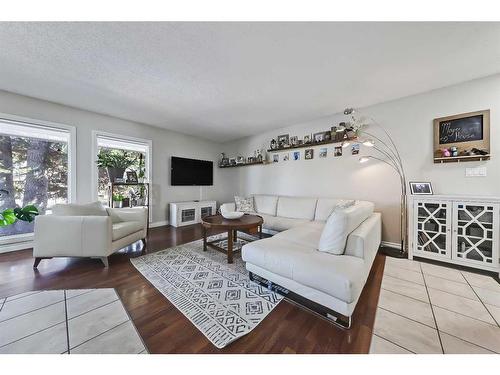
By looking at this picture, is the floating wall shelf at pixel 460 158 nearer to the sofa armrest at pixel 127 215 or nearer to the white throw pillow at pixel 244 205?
the white throw pillow at pixel 244 205

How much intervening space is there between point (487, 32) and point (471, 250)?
218 centimetres

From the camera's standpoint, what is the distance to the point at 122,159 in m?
3.37

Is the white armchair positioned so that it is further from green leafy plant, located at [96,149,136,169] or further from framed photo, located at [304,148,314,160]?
framed photo, located at [304,148,314,160]

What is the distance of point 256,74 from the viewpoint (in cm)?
215

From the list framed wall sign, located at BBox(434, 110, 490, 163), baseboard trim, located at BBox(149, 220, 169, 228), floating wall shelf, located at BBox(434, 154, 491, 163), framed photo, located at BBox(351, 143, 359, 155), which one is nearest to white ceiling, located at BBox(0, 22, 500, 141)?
framed wall sign, located at BBox(434, 110, 490, 163)

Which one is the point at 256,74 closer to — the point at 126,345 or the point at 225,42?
the point at 225,42

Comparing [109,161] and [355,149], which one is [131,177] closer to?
[109,161]

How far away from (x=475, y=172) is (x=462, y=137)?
0.46 meters

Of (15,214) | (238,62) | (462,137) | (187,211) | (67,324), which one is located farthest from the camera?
(187,211)

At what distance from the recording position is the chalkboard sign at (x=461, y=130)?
226 cm

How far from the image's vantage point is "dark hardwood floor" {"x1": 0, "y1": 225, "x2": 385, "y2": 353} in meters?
1.14

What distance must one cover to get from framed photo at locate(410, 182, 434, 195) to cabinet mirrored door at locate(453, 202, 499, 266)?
345mm

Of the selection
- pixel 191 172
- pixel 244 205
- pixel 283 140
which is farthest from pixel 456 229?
pixel 191 172
